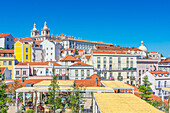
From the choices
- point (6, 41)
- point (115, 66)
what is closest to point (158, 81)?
point (115, 66)

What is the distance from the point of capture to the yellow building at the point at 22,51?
220 ft

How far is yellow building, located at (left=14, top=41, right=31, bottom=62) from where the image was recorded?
67.1 meters

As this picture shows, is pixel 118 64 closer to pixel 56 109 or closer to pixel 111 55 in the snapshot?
pixel 111 55

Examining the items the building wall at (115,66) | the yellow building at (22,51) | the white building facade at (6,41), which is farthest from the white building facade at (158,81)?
the white building facade at (6,41)

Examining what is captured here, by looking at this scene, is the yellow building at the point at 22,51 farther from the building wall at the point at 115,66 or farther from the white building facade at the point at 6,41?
the building wall at the point at 115,66

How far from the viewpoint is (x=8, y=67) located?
48.1m

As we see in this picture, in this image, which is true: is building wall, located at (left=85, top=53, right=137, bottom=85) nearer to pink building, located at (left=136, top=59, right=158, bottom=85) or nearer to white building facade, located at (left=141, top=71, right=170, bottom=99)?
pink building, located at (left=136, top=59, right=158, bottom=85)

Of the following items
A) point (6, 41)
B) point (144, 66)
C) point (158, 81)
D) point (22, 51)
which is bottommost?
point (158, 81)

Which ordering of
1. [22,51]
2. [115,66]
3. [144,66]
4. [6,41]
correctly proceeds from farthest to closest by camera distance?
[6,41], [22,51], [144,66], [115,66]

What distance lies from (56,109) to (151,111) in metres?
8.73

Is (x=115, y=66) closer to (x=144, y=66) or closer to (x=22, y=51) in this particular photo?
(x=144, y=66)

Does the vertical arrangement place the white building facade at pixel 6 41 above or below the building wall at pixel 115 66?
above

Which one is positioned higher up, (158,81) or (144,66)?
(144,66)

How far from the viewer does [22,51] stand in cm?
6800
